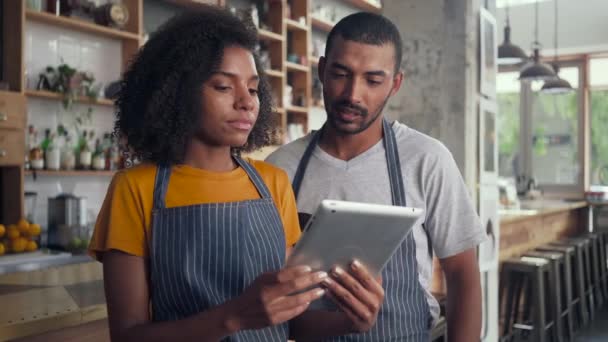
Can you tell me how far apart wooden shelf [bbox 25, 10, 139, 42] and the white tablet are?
3181 millimetres

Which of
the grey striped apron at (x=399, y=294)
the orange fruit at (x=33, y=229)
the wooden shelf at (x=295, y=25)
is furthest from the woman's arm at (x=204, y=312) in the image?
the wooden shelf at (x=295, y=25)

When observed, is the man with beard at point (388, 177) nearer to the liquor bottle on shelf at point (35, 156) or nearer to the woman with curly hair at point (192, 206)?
the woman with curly hair at point (192, 206)

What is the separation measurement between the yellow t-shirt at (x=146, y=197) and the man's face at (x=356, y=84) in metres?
0.28

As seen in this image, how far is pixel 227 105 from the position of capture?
1.12 meters

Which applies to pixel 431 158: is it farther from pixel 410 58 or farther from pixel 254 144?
pixel 410 58

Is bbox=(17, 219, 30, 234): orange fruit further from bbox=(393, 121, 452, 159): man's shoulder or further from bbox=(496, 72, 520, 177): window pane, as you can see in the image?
bbox=(496, 72, 520, 177): window pane

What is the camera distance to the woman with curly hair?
1043 mm

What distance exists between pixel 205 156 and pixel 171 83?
15 cm

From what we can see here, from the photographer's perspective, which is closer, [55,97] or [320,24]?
[55,97]

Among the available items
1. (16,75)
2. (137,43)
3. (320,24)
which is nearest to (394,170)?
(16,75)

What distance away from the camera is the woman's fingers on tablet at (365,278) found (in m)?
1.06

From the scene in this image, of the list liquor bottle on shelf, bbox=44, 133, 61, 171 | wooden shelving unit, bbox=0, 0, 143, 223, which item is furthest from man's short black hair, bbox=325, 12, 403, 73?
liquor bottle on shelf, bbox=44, 133, 61, 171

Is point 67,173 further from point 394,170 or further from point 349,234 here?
point 349,234

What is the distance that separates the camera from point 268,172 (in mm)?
1294
